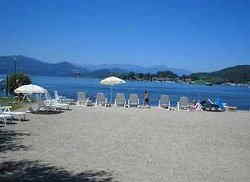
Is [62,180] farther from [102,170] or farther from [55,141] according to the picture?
[55,141]

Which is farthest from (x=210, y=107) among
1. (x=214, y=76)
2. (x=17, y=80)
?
(x=214, y=76)

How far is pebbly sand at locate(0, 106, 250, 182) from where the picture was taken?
700 cm

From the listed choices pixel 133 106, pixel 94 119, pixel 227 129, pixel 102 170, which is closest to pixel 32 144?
pixel 102 170

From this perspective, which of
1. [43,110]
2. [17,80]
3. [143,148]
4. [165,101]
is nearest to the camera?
[143,148]

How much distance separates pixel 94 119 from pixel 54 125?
258 cm

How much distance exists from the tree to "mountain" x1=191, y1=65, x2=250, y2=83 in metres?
103

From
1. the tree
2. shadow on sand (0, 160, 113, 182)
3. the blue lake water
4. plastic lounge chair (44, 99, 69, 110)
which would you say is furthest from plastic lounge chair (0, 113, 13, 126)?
the blue lake water

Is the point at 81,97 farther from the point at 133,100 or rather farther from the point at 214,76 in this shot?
the point at 214,76

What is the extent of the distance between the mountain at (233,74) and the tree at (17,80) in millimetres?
103351

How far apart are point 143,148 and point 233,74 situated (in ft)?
416

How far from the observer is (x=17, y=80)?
27047mm

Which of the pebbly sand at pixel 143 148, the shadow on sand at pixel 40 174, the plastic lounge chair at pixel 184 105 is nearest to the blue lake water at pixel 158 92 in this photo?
the plastic lounge chair at pixel 184 105

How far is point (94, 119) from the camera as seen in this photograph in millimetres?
15438

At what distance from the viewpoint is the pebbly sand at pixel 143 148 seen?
7004mm
